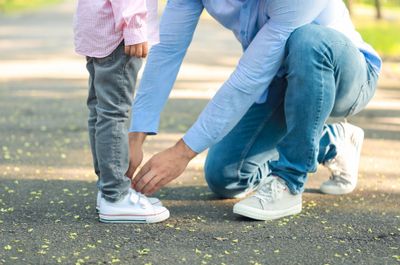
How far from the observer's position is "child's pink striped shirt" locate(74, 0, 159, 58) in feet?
9.96

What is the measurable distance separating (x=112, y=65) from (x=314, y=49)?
0.78m

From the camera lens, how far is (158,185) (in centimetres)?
319

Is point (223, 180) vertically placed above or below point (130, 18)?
below

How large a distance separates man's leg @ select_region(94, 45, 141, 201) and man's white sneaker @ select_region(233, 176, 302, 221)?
486mm

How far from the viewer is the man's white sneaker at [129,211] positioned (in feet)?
10.6

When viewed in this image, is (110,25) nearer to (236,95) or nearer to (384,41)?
(236,95)

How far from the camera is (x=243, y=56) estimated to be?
3264 millimetres

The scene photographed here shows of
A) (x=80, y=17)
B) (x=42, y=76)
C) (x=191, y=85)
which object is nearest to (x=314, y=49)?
(x=80, y=17)

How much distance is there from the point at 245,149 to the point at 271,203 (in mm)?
365

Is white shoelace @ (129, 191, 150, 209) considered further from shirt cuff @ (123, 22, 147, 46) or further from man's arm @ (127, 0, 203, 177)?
shirt cuff @ (123, 22, 147, 46)

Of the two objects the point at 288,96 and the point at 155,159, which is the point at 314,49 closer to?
Answer: the point at 288,96

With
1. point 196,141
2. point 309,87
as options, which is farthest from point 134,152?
point 309,87

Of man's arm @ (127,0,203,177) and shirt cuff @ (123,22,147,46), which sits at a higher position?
shirt cuff @ (123,22,147,46)

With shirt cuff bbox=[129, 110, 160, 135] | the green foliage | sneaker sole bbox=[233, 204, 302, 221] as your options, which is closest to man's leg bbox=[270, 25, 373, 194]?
sneaker sole bbox=[233, 204, 302, 221]
